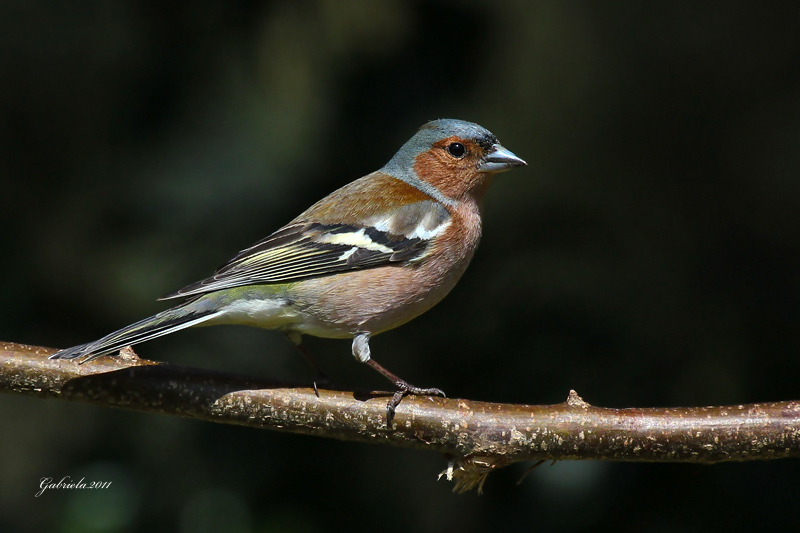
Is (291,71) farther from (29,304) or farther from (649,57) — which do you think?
(649,57)

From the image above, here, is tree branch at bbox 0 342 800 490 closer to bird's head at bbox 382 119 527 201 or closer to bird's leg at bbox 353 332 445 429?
bird's leg at bbox 353 332 445 429

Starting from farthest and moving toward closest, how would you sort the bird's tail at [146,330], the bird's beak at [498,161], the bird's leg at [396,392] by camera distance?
the bird's beak at [498,161] < the bird's leg at [396,392] < the bird's tail at [146,330]

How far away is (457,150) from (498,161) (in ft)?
0.69

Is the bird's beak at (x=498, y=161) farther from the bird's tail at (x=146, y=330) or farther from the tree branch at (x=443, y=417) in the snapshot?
the bird's tail at (x=146, y=330)

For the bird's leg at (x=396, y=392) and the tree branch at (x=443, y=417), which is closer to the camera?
the tree branch at (x=443, y=417)

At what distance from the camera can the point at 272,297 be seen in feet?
10.7

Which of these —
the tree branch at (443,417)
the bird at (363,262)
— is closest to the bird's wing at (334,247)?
the bird at (363,262)

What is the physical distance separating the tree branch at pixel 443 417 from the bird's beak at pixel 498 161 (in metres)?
1.23

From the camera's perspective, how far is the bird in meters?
3.21

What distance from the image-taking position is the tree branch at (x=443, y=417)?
2670mm

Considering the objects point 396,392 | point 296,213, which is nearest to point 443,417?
point 396,392

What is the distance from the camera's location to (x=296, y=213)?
4098mm
